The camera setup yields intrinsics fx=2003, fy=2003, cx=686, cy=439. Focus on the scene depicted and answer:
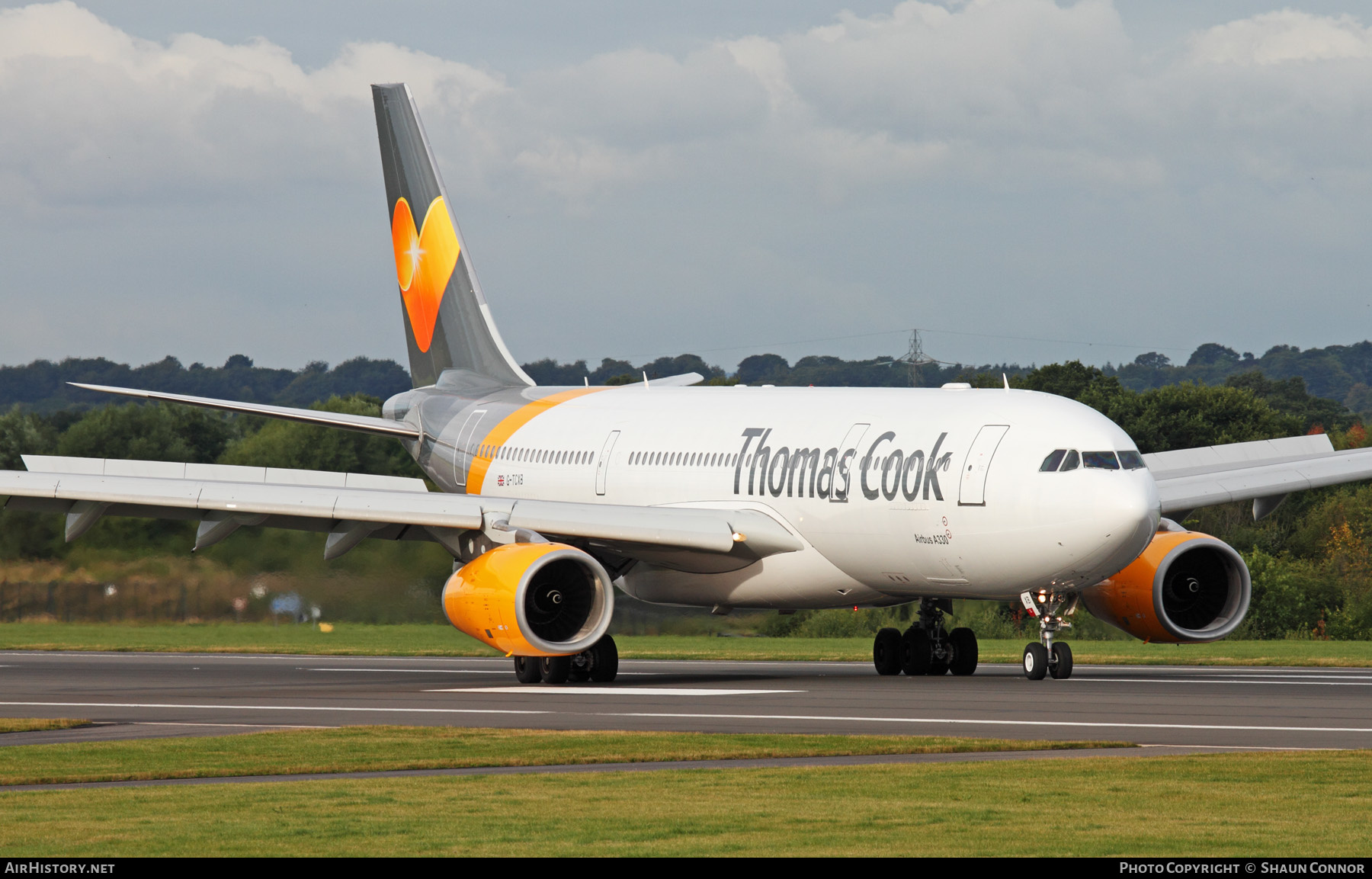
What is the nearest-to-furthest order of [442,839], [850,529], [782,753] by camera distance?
[442,839] < [782,753] < [850,529]

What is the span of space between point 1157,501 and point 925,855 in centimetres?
1395

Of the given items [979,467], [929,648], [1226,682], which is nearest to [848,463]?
[979,467]

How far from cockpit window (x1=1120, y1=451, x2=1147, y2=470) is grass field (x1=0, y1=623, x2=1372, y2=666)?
11.1m

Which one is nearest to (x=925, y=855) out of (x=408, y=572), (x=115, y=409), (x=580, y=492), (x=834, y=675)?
(x=834, y=675)

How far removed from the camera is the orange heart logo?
39000 mm

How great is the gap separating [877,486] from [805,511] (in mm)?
1525

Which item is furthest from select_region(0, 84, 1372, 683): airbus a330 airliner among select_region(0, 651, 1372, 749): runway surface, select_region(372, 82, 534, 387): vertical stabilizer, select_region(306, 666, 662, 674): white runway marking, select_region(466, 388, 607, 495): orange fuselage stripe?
select_region(372, 82, 534, 387): vertical stabilizer

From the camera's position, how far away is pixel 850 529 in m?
26.7

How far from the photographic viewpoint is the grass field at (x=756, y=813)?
38.3 ft

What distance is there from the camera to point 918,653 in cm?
→ 2902

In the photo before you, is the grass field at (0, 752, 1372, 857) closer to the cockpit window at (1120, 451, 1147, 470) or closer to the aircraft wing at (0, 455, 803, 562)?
the cockpit window at (1120, 451, 1147, 470)

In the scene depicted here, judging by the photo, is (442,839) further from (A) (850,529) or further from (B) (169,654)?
(B) (169,654)

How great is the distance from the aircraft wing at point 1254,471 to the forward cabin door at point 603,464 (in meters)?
8.45

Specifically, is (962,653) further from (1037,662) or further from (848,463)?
(848,463)
